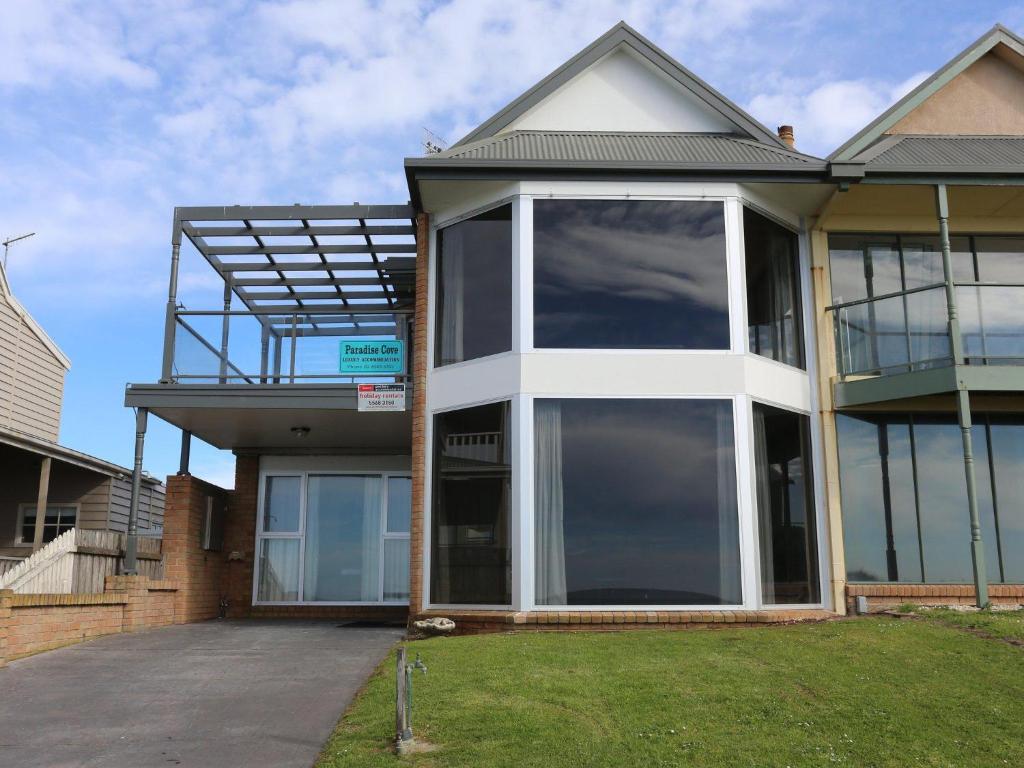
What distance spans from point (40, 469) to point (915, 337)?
1601cm

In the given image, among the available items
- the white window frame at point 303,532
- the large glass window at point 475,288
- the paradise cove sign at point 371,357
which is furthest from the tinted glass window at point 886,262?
the white window frame at point 303,532

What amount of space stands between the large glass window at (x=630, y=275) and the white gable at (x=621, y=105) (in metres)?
2.15

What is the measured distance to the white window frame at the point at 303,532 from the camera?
1688 cm

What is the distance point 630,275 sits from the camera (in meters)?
12.2

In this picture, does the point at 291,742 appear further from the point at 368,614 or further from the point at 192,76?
the point at 368,614

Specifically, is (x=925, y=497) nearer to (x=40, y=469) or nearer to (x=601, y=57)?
(x=601, y=57)

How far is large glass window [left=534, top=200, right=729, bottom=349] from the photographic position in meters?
12.1

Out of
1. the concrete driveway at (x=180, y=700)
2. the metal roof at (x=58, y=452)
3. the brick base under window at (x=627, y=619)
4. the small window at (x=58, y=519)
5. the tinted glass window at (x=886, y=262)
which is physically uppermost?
the tinted glass window at (x=886, y=262)

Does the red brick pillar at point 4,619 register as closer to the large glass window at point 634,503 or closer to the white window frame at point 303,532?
the large glass window at point 634,503

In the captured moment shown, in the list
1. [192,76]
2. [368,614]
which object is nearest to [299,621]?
[368,614]

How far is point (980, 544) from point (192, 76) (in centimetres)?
1068

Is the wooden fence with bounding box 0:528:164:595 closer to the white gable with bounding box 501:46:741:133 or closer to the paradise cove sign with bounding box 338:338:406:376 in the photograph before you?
the paradise cove sign with bounding box 338:338:406:376

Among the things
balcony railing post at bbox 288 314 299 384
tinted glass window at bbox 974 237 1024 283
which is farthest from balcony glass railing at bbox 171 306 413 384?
tinted glass window at bbox 974 237 1024 283

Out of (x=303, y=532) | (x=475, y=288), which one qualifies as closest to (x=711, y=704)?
(x=475, y=288)
